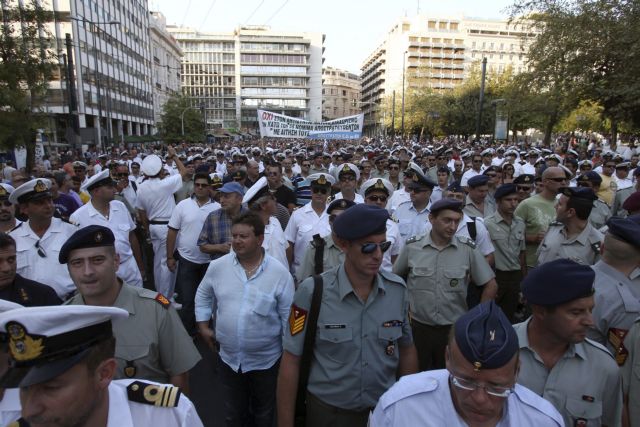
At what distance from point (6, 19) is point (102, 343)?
443 inches

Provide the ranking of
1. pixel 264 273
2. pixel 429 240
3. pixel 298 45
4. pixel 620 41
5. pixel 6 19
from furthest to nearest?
pixel 298 45
pixel 620 41
pixel 6 19
pixel 429 240
pixel 264 273

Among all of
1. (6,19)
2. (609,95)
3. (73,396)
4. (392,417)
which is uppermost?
(6,19)

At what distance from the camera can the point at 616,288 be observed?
2.83 m

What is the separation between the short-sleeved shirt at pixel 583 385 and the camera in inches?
85.0

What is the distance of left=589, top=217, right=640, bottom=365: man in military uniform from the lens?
276 cm

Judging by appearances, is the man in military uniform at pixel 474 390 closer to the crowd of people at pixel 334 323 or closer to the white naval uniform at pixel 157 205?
the crowd of people at pixel 334 323

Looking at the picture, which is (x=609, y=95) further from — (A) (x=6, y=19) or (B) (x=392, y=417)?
(A) (x=6, y=19)

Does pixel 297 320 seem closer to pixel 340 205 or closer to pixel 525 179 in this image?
pixel 340 205

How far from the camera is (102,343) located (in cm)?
169

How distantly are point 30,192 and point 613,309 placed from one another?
4689mm

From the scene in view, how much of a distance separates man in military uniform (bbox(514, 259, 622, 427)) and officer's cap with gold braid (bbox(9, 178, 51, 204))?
13.5 ft

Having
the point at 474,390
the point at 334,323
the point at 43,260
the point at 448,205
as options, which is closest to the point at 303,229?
the point at 448,205

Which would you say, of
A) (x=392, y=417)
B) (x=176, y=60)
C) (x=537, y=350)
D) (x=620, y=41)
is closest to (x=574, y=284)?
(x=537, y=350)

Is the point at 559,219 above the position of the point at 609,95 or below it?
below
